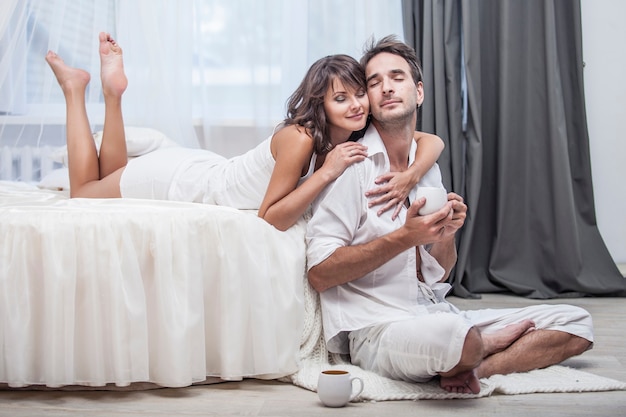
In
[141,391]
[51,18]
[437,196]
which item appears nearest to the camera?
[437,196]

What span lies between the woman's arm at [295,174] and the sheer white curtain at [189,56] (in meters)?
1.45

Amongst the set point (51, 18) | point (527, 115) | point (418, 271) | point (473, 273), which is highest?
point (51, 18)

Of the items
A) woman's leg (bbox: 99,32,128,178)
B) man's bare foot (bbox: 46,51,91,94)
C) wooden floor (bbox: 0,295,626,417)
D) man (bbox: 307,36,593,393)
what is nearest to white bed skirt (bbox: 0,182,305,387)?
wooden floor (bbox: 0,295,626,417)

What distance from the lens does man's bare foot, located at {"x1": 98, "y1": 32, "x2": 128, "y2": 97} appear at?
8.95 feet

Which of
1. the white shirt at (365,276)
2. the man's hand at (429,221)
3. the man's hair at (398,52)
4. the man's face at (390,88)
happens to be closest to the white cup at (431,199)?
the man's hand at (429,221)

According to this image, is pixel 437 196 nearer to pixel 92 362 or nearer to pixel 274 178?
pixel 274 178

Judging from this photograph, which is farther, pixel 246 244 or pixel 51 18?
pixel 51 18

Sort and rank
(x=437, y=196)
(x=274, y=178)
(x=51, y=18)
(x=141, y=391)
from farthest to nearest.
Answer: (x=51, y=18), (x=274, y=178), (x=141, y=391), (x=437, y=196)

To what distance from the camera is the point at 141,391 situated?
6.58ft

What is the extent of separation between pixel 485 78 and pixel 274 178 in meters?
1.77

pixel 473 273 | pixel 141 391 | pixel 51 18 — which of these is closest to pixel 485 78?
pixel 473 273

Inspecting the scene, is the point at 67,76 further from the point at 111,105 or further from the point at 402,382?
the point at 402,382

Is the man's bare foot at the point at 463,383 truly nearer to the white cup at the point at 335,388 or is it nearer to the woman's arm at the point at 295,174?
the white cup at the point at 335,388

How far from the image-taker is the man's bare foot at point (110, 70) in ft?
8.95
